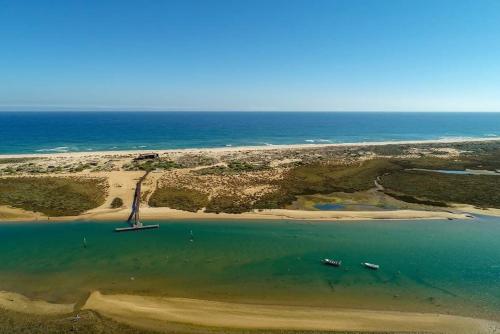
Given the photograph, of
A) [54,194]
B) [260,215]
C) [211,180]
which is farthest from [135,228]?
[211,180]

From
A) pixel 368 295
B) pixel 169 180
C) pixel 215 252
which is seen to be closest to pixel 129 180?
pixel 169 180

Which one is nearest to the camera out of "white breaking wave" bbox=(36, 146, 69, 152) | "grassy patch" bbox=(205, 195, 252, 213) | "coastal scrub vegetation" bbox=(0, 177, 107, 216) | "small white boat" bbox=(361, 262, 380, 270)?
"small white boat" bbox=(361, 262, 380, 270)

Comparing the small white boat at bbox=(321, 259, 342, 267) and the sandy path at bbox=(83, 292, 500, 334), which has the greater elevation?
the small white boat at bbox=(321, 259, 342, 267)

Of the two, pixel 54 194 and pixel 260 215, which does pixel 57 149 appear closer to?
pixel 54 194

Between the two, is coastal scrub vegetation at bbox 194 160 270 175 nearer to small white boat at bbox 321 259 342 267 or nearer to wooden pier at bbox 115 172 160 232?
wooden pier at bbox 115 172 160 232

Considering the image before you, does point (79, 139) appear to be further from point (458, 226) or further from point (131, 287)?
point (458, 226)

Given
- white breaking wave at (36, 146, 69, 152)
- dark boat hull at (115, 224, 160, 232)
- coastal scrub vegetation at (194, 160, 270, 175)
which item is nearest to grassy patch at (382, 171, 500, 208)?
coastal scrub vegetation at (194, 160, 270, 175)
